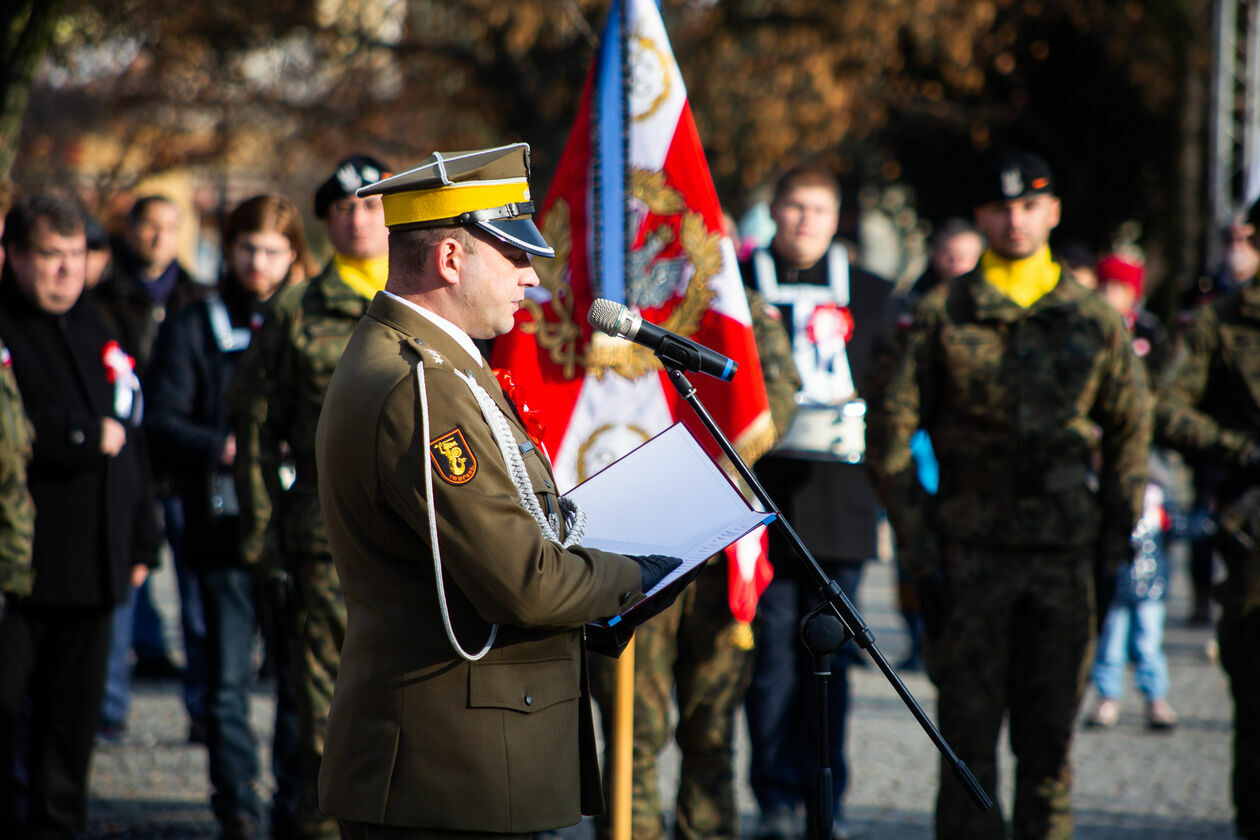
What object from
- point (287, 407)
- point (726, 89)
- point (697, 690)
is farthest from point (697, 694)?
point (726, 89)

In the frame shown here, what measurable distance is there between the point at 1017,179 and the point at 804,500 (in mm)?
1451

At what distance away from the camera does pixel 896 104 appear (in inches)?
796

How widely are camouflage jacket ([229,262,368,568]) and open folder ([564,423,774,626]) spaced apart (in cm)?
174

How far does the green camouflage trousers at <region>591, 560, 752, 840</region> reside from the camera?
15.0ft

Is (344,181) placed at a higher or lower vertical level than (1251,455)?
higher

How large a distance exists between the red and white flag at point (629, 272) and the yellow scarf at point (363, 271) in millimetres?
454

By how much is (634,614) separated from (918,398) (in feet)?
6.93

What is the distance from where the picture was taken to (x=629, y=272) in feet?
14.9

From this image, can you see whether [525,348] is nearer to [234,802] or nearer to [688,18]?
[234,802]

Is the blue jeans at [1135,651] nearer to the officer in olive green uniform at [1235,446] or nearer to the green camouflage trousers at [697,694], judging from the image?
the officer in olive green uniform at [1235,446]

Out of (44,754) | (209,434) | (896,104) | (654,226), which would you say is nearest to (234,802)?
(44,754)

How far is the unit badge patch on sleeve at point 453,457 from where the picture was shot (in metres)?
2.50

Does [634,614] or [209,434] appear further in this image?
[209,434]

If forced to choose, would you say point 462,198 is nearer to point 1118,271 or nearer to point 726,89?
point 1118,271
